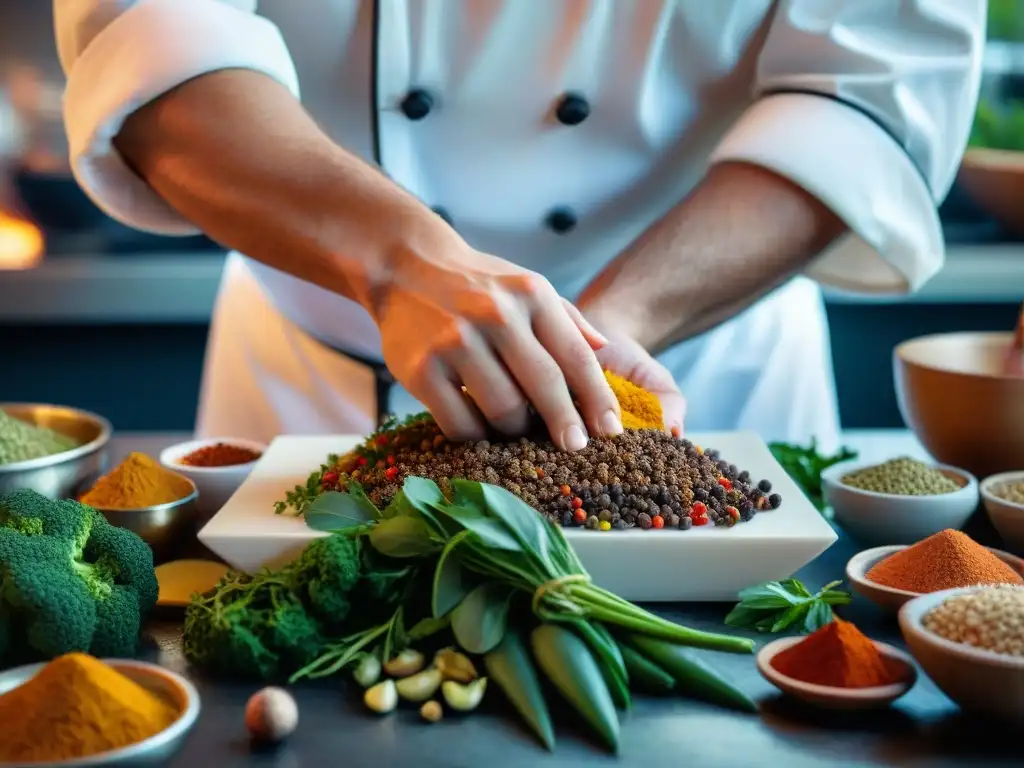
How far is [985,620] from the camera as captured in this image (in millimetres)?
791

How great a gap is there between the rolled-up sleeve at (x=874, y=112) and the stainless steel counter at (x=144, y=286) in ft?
4.24

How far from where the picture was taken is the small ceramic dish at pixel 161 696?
0.71 m

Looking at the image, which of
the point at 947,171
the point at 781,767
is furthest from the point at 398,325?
the point at 947,171

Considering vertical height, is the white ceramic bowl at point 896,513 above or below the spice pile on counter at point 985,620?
below

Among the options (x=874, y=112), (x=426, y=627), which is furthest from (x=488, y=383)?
(x=874, y=112)

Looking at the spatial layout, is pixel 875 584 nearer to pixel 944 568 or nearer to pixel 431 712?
pixel 944 568

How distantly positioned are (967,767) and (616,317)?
0.71 meters

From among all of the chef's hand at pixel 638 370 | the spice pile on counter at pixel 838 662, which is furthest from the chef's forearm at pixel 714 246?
the spice pile on counter at pixel 838 662

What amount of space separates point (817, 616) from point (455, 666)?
0.29 meters

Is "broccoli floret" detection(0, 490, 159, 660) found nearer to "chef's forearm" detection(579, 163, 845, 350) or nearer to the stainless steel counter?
"chef's forearm" detection(579, 163, 845, 350)

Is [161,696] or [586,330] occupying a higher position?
[586,330]

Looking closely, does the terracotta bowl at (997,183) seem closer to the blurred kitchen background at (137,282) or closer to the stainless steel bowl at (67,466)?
the blurred kitchen background at (137,282)

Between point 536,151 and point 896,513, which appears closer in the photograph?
point 896,513

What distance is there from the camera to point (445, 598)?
2.79ft
